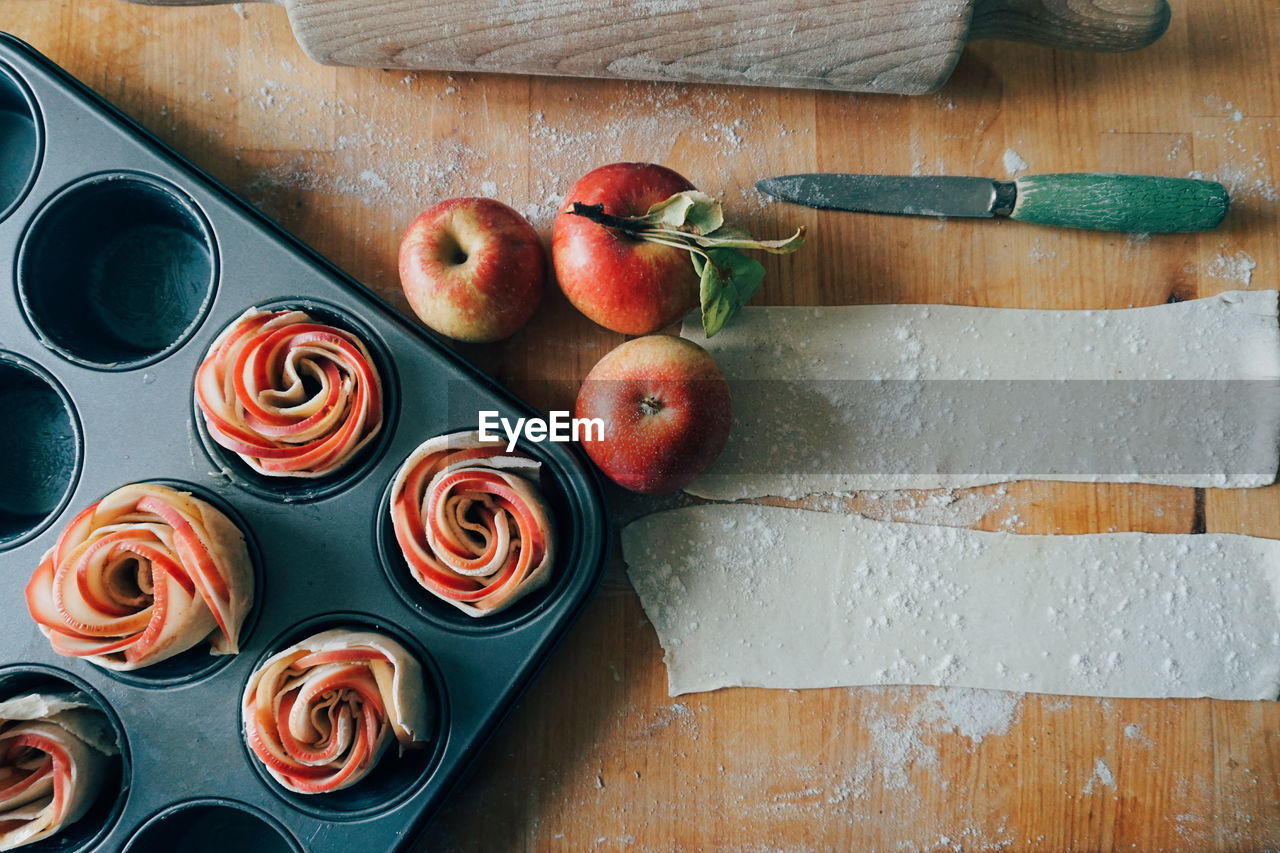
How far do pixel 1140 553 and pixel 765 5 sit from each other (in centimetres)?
92

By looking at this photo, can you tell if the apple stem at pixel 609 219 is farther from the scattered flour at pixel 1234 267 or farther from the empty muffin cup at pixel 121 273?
the scattered flour at pixel 1234 267

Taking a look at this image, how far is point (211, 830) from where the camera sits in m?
1.10

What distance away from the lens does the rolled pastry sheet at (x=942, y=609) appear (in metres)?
1.13

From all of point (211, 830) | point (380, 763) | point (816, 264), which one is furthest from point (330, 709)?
point (816, 264)

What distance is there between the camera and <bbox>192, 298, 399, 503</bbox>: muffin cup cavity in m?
1.04

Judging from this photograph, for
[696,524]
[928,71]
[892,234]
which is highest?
[928,71]

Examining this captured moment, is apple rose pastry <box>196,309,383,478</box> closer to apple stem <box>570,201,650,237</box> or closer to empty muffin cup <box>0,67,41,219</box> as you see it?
apple stem <box>570,201,650,237</box>

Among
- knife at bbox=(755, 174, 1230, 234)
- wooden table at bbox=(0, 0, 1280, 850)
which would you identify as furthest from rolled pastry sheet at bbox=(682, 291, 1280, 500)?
knife at bbox=(755, 174, 1230, 234)

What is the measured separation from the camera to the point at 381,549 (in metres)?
1.03

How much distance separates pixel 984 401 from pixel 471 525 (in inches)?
28.8

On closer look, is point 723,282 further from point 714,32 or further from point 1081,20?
point 1081,20

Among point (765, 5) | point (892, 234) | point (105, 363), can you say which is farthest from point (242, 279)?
point (892, 234)

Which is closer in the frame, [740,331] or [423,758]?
[423,758]

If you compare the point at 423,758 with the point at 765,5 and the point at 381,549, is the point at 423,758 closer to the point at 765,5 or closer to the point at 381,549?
the point at 381,549
